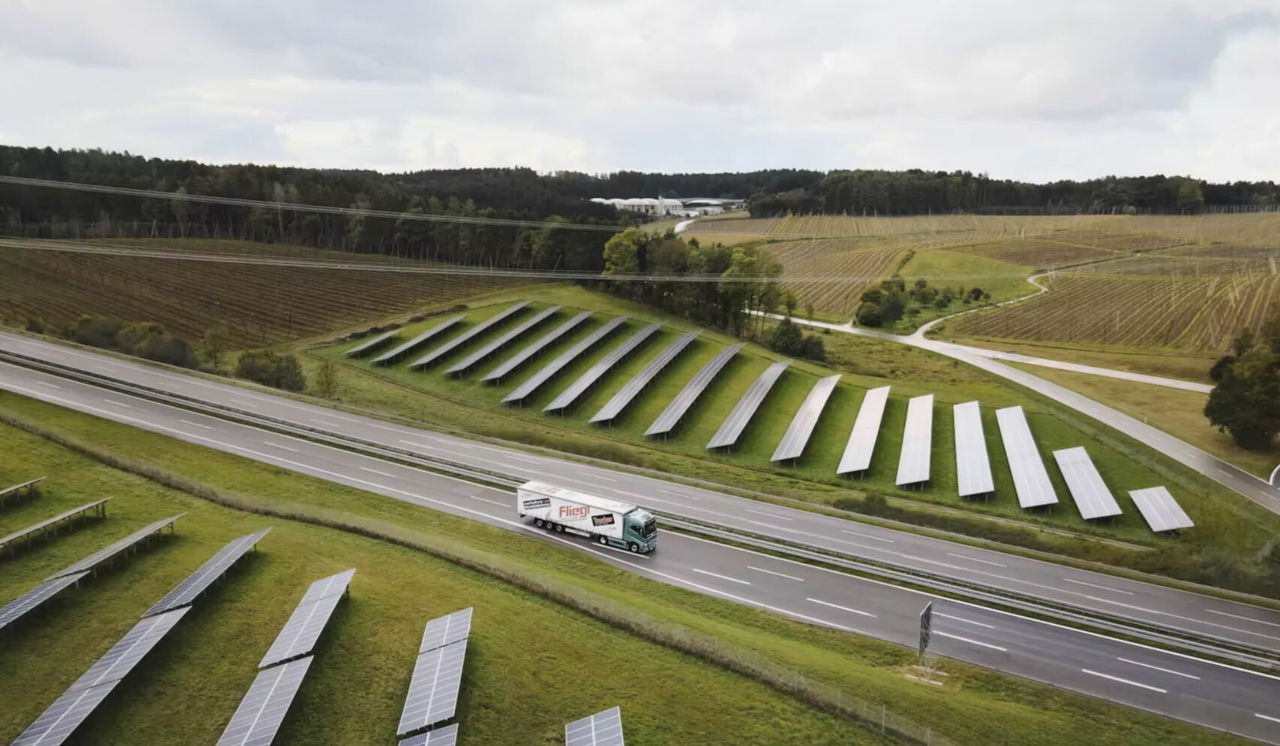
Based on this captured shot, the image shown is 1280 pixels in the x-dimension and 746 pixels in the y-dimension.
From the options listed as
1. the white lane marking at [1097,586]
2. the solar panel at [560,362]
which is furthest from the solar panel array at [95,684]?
the solar panel at [560,362]

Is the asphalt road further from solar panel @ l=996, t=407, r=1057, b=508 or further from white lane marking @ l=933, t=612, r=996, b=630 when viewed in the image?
solar panel @ l=996, t=407, r=1057, b=508

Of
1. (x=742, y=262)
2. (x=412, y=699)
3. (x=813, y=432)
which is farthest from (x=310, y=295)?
(x=412, y=699)

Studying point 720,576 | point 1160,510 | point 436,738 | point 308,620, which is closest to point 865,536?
point 720,576

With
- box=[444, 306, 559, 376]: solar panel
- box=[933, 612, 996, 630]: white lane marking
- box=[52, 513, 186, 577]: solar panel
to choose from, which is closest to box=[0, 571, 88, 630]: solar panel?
box=[52, 513, 186, 577]: solar panel

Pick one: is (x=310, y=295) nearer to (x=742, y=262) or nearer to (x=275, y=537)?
(x=742, y=262)

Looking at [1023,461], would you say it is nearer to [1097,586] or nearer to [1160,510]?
[1160,510]
